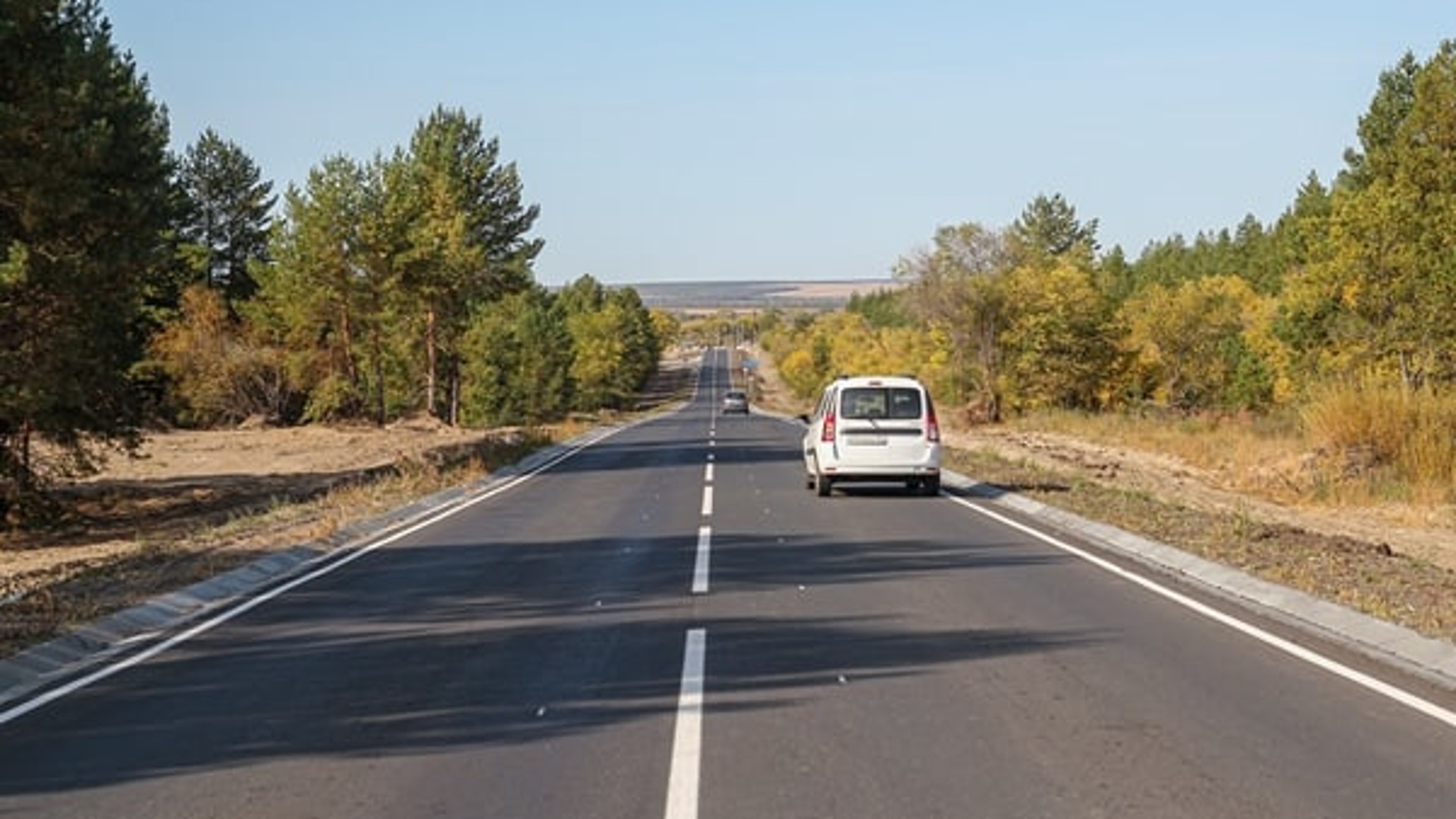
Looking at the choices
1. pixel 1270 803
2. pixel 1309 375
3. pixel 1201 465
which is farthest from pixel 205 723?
pixel 1309 375

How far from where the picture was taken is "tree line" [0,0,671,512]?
24469 mm

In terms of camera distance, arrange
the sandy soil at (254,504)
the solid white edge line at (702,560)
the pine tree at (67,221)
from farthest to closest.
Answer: the pine tree at (67,221) → the sandy soil at (254,504) → the solid white edge line at (702,560)

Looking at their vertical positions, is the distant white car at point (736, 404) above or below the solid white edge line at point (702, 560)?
below

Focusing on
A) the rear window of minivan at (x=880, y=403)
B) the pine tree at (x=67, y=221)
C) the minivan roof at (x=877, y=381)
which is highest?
the pine tree at (x=67, y=221)

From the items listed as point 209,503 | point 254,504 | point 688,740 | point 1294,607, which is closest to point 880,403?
point 1294,607

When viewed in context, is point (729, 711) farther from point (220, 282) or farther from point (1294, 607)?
point (220, 282)

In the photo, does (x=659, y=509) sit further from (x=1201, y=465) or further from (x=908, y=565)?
(x=1201, y=465)

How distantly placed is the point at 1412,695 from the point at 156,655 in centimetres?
822

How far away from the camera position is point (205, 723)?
7.87m

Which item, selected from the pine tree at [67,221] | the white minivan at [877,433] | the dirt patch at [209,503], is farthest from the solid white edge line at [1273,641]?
the pine tree at [67,221]

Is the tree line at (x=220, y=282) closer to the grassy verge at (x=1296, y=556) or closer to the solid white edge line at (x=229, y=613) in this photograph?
the solid white edge line at (x=229, y=613)

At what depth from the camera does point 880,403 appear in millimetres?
22594

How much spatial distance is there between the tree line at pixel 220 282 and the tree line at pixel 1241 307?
2206 cm

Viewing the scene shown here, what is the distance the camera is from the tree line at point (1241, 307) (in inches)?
1828
